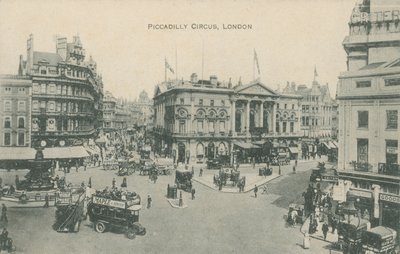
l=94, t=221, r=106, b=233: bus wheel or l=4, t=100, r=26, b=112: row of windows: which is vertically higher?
l=4, t=100, r=26, b=112: row of windows

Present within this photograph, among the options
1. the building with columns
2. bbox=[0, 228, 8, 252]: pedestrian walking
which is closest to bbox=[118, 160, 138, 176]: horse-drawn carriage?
the building with columns

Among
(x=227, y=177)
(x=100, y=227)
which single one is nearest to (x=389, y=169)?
(x=227, y=177)

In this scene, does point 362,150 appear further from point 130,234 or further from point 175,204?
point 130,234

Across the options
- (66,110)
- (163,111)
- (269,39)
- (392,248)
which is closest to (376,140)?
(392,248)

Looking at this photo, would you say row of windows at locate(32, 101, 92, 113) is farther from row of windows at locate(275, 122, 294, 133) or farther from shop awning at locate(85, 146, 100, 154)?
row of windows at locate(275, 122, 294, 133)

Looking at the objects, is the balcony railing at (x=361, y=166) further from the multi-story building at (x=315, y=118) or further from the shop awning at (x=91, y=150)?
the shop awning at (x=91, y=150)

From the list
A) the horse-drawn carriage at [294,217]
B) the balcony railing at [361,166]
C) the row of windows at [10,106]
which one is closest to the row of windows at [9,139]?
the row of windows at [10,106]

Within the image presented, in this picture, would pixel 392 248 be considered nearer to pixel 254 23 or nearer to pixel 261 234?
pixel 261 234
